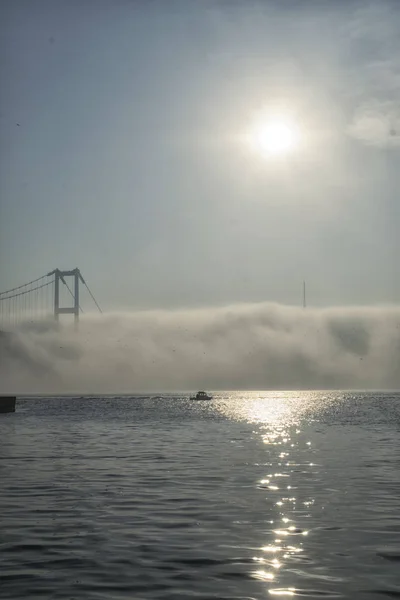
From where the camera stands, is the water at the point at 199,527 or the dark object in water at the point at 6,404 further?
the dark object in water at the point at 6,404

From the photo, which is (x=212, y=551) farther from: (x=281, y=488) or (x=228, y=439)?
(x=228, y=439)

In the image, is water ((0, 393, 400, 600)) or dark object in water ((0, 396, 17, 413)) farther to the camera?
dark object in water ((0, 396, 17, 413))

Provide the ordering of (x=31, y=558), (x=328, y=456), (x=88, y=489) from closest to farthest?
(x=31, y=558) < (x=88, y=489) < (x=328, y=456)

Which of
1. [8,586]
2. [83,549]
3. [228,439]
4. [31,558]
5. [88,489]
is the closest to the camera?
[8,586]

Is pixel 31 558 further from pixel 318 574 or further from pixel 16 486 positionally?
pixel 16 486

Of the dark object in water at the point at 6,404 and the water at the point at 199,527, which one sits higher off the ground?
the dark object in water at the point at 6,404

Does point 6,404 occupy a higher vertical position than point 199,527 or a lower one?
higher

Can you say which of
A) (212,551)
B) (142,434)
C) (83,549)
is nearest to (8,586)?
(83,549)

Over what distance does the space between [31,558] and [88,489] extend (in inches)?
503

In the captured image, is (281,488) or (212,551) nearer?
(212,551)

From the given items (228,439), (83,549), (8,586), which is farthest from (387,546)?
(228,439)

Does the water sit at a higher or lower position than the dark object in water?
lower

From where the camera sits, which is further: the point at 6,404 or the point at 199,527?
the point at 6,404

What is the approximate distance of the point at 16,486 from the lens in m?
30.3
